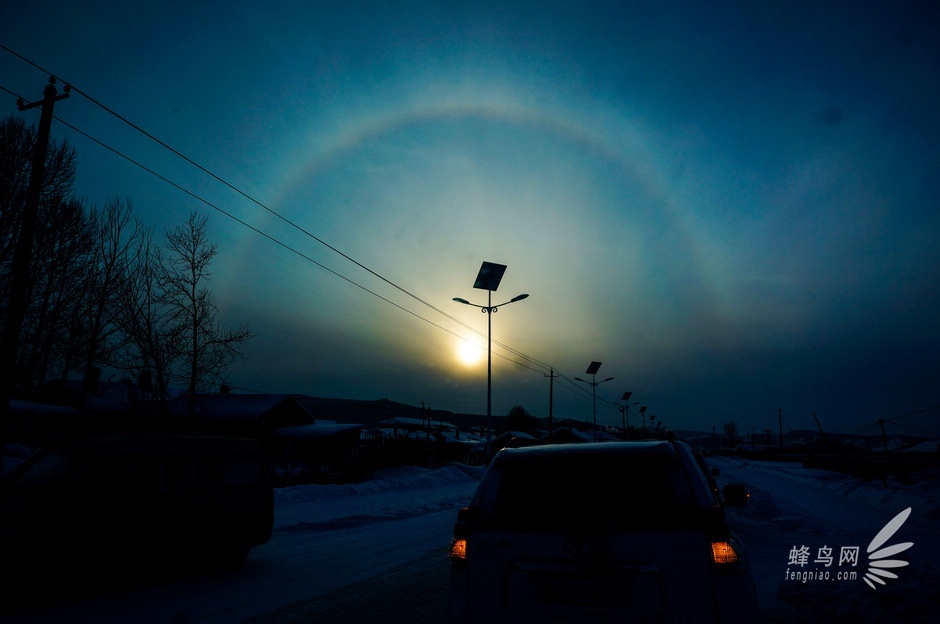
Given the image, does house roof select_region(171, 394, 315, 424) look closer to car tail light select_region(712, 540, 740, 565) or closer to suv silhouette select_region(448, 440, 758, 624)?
suv silhouette select_region(448, 440, 758, 624)

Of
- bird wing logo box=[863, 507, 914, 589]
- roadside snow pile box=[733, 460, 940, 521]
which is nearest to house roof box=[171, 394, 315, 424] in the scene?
roadside snow pile box=[733, 460, 940, 521]

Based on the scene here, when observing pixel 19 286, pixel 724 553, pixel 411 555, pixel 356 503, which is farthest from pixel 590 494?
pixel 356 503

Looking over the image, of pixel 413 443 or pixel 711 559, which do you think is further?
pixel 413 443

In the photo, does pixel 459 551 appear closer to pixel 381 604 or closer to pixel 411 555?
pixel 381 604

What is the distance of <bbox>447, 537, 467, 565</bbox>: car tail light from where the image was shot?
3.53 meters

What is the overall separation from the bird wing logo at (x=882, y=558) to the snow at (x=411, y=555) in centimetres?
11

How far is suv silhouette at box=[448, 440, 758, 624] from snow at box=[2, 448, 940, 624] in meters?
3.38

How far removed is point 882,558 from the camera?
8.30 m

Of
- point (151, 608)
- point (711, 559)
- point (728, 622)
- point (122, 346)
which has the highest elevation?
point (122, 346)

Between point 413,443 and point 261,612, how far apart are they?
36.4 m

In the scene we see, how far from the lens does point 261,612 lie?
6055 millimetres

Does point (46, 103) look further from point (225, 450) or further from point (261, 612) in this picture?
point (261, 612)

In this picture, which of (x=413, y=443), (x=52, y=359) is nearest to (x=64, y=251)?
(x=52, y=359)

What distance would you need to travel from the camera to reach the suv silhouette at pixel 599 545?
308cm
